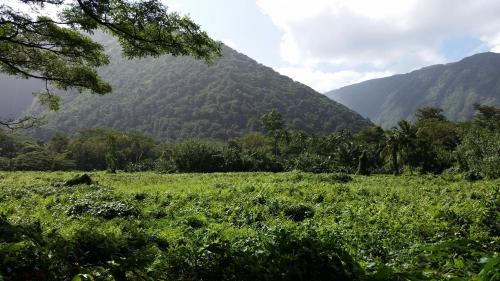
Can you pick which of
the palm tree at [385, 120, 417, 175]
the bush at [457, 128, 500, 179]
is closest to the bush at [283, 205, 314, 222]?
the bush at [457, 128, 500, 179]

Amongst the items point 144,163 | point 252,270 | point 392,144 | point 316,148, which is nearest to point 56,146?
point 144,163

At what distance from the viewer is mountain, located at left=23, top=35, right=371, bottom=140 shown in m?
144

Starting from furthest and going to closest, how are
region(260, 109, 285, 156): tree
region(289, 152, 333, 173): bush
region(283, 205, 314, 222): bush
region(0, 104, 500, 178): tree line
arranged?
region(260, 109, 285, 156): tree, region(289, 152, 333, 173): bush, region(0, 104, 500, 178): tree line, region(283, 205, 314, 222): bush

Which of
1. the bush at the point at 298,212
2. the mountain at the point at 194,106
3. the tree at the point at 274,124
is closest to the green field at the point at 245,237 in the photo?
the bush at the point at 298,212

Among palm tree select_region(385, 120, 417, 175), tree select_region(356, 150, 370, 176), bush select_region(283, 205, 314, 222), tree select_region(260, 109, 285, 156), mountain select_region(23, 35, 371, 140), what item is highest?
mountain select_region(23, 35, 371, 140)

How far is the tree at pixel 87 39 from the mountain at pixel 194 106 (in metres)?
126

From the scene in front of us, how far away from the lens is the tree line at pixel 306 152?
186 feet

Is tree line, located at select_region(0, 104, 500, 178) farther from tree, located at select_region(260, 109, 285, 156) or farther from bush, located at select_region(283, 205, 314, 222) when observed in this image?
bush, located at select_region(283, 205, 314, 222)

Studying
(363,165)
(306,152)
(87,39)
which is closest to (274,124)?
(306,152)

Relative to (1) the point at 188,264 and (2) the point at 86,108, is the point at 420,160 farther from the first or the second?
(2) the point at 86,108

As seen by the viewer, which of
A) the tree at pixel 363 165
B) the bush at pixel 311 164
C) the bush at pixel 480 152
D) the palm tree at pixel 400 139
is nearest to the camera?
the bush at pixel 480 152

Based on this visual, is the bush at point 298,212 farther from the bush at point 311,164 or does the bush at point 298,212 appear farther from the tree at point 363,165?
the bush at point 311,164

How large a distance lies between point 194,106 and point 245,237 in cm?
15662

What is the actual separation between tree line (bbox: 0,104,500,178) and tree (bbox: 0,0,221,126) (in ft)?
117
